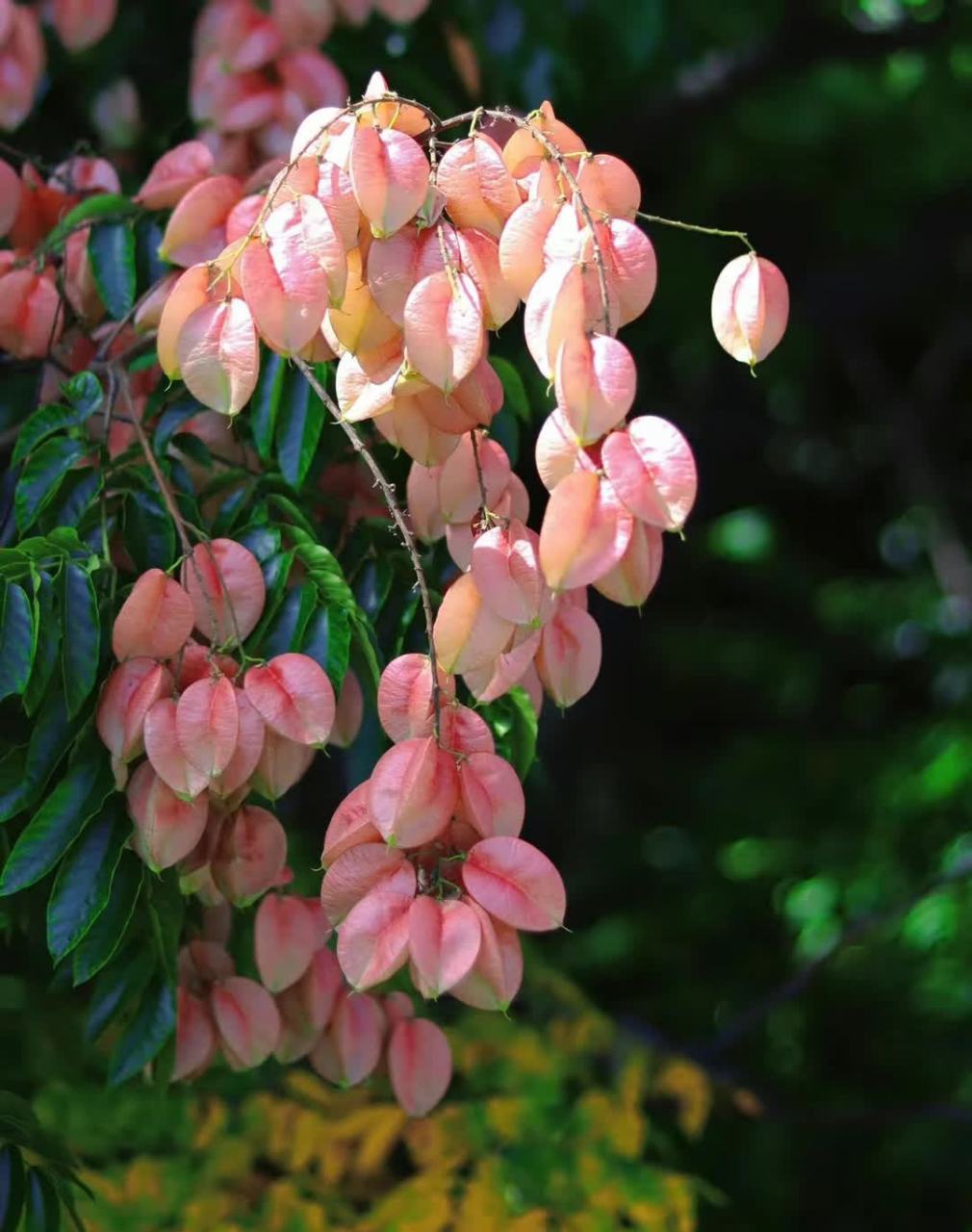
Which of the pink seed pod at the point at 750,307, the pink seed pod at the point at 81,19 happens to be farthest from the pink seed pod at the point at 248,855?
the pink seed pod at the point at 81,19

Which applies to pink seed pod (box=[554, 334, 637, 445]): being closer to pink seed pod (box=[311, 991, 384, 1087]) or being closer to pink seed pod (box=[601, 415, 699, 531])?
pink seed pod (box=[601, 415, 699, 531])

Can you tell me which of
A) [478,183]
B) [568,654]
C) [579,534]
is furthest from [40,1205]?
[478,183]

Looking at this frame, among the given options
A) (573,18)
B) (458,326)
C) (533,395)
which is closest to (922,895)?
(533,395)

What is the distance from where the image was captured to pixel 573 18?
2.19m

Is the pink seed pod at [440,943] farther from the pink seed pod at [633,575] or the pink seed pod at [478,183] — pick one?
the pink seed pod at [478,183]

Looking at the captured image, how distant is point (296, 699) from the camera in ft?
3.37

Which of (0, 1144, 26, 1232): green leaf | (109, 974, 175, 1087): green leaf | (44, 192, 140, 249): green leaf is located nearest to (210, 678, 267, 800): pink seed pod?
(109, 974, 175, 1087): green leaf

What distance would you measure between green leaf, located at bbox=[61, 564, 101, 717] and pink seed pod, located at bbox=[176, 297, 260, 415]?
0.59 ft

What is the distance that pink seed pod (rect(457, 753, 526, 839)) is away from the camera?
0.98m

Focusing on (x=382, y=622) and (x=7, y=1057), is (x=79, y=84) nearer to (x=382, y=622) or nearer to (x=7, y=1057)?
(x=382, y=622)

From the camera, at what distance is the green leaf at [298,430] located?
1.21m

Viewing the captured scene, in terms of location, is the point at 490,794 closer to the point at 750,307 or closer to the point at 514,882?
the point at 514,882

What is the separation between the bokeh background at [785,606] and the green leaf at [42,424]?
54 centimetres

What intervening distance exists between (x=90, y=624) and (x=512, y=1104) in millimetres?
856
